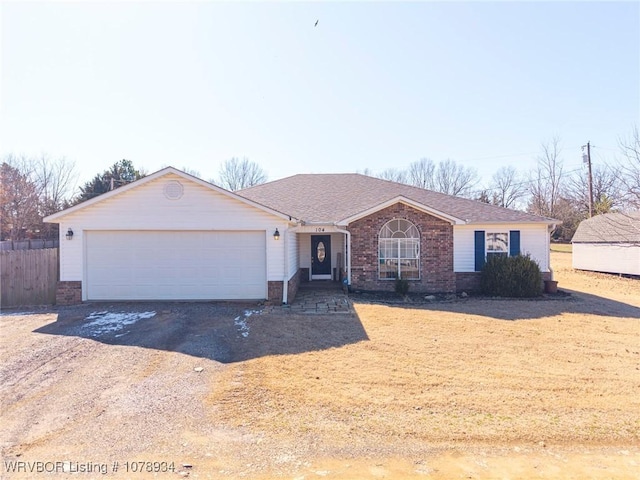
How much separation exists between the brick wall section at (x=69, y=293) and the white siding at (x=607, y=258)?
2341cm

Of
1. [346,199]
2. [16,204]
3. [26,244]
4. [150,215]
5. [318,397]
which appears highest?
[16,204]

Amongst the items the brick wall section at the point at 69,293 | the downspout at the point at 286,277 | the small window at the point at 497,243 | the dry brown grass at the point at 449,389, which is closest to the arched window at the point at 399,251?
the small window at the point at 497,243

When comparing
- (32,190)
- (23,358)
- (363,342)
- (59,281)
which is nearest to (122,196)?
(59,281)

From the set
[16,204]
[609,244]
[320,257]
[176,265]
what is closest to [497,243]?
[320,257]

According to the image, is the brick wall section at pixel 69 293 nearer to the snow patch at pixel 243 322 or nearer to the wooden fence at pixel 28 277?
the wooden fence at pixel 28 277

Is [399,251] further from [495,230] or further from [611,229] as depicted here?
[611,229]

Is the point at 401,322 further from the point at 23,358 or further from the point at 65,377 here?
the point at 23,358

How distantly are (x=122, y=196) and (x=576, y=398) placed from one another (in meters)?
11.1

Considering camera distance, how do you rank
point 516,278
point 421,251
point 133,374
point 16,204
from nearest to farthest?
point 133,374 → point 516,278 → point 421,251 → point 16,204

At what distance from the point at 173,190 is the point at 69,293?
4129mm

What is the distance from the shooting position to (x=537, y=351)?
6914 mm

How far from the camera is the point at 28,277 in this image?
1085 cm

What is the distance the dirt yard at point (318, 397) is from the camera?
3504 mm

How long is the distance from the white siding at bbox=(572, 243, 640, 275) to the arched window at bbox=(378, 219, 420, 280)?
43.3 feet
